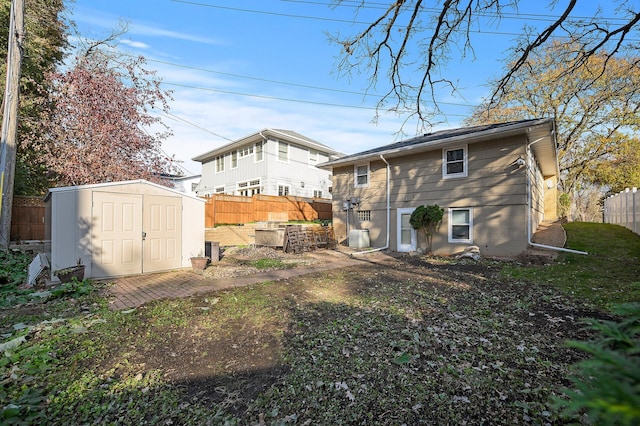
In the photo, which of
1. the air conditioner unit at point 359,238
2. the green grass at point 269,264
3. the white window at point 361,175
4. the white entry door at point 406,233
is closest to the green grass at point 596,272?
the white entry door at point 406,233

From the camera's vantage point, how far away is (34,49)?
1146 centimetres

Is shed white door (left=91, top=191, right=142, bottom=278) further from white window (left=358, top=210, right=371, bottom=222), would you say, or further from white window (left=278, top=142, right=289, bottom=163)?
white window (left=278, top=142, right=289, bottom=163)

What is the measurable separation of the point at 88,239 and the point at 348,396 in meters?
7.33

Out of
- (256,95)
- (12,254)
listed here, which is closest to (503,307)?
(12,254)

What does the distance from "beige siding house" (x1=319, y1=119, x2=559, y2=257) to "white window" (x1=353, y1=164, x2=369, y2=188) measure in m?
0.01

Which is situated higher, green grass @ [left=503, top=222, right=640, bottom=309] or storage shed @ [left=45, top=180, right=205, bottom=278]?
storage shed @ [left=45, top=180, right=205, bottom=278]

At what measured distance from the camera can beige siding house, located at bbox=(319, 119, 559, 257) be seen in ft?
31.8

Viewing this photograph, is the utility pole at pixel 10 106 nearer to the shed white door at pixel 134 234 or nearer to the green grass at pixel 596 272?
the shed white door at pixel 134 234

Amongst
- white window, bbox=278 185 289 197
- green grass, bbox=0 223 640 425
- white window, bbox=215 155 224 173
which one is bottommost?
green grass, bbox=0 223 640 425

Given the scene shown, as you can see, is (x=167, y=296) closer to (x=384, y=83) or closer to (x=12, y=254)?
(x=384, y=83)

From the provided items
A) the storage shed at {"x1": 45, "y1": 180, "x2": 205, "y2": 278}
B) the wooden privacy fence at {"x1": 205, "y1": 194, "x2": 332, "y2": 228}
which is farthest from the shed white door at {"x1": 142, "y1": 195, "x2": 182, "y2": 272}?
the wooden privacy fence at {"x1": 205, "y1": 194, "x2": 332, "y2": 228}

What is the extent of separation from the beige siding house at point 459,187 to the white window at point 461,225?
34mm

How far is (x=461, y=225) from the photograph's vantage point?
10.9 m

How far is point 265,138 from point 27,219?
12584 millimetres
